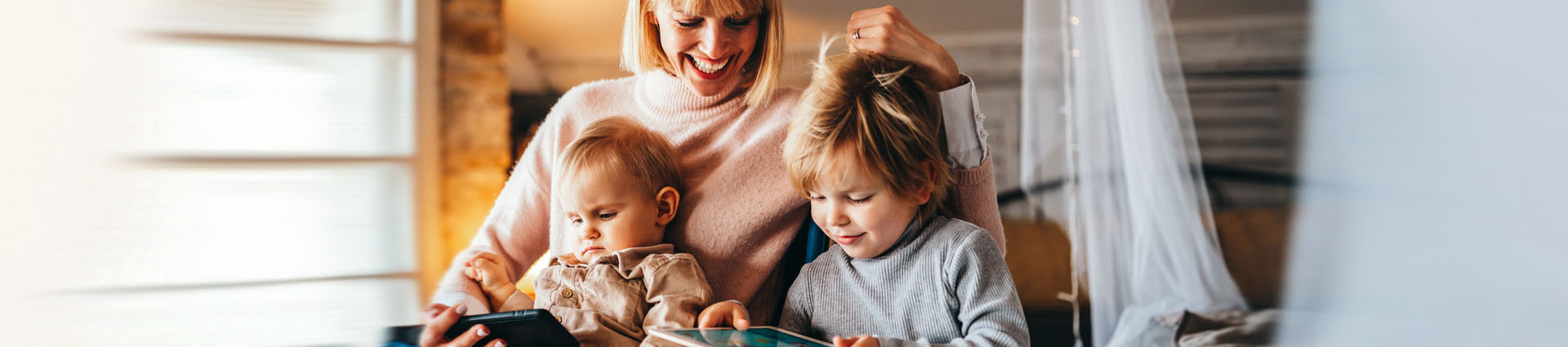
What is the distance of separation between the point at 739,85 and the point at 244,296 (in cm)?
122

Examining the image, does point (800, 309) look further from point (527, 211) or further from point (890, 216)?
point (527, 211)

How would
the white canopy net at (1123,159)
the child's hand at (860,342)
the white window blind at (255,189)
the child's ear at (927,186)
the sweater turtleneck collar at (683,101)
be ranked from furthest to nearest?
the white canopy net at (1123,159), the white window blind at (255,189), the sweater turtleneck collar at (683,101), the child's ear at (927,186), the child's hand at (860,342)

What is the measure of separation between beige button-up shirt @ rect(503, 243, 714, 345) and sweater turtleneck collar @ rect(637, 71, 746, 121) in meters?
0.22

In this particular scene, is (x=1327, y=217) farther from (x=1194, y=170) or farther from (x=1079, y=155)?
(x=1079, y=155)

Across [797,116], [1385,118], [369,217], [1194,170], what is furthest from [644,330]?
[1385,118]

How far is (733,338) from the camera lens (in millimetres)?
949

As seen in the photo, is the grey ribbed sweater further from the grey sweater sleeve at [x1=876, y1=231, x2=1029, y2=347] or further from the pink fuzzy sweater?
the pink fuzzy sweater

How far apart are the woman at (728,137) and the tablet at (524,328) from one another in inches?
2.2

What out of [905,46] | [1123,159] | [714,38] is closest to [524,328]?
[714,38]

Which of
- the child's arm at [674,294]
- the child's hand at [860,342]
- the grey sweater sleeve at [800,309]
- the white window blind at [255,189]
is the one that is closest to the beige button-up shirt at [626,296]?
the child's arm at [674,294]

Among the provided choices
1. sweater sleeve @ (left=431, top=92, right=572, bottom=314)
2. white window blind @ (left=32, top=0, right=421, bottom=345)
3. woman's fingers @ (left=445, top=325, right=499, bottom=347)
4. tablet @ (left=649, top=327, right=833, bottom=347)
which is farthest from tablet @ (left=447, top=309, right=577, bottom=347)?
white window blind @ (left=32, top=0, right=421, bottom=345)

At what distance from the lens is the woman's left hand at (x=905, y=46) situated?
106 cm

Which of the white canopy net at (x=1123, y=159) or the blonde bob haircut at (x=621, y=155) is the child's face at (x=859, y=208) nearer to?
the blonde bob haircut at (x=621, y=155)

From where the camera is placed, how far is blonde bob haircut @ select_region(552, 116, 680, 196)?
1.10m
